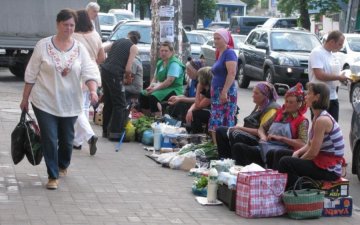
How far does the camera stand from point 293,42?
2355cm

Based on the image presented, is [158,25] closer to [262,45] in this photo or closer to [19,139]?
[19,139]

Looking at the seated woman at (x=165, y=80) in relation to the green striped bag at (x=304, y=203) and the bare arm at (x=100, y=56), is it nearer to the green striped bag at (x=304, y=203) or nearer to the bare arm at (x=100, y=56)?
the bare arm at (x=100, y=56)

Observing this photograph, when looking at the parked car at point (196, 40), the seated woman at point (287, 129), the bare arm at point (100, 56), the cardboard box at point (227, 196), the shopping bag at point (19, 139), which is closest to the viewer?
the cardboard box at point (227, 196)

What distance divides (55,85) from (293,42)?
15.9 metres

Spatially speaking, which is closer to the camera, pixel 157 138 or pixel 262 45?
pixel 157 138

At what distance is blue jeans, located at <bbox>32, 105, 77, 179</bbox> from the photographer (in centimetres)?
837

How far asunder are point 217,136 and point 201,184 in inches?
56.4

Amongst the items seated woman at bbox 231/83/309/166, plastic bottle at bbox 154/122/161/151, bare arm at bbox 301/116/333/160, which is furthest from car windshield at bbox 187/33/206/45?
bare arm at bbox 301/116/333/160

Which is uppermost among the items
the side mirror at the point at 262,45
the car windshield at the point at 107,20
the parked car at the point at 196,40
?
the side mirror at the point at 262,45

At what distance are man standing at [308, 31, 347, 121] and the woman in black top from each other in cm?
297

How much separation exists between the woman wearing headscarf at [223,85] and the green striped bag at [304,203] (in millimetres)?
2773

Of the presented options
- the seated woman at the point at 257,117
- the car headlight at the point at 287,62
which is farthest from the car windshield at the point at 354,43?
the seated woman at the point at 257,117

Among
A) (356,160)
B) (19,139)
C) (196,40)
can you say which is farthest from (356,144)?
(196,40)

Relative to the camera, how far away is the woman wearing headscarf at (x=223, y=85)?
10.5 metres
